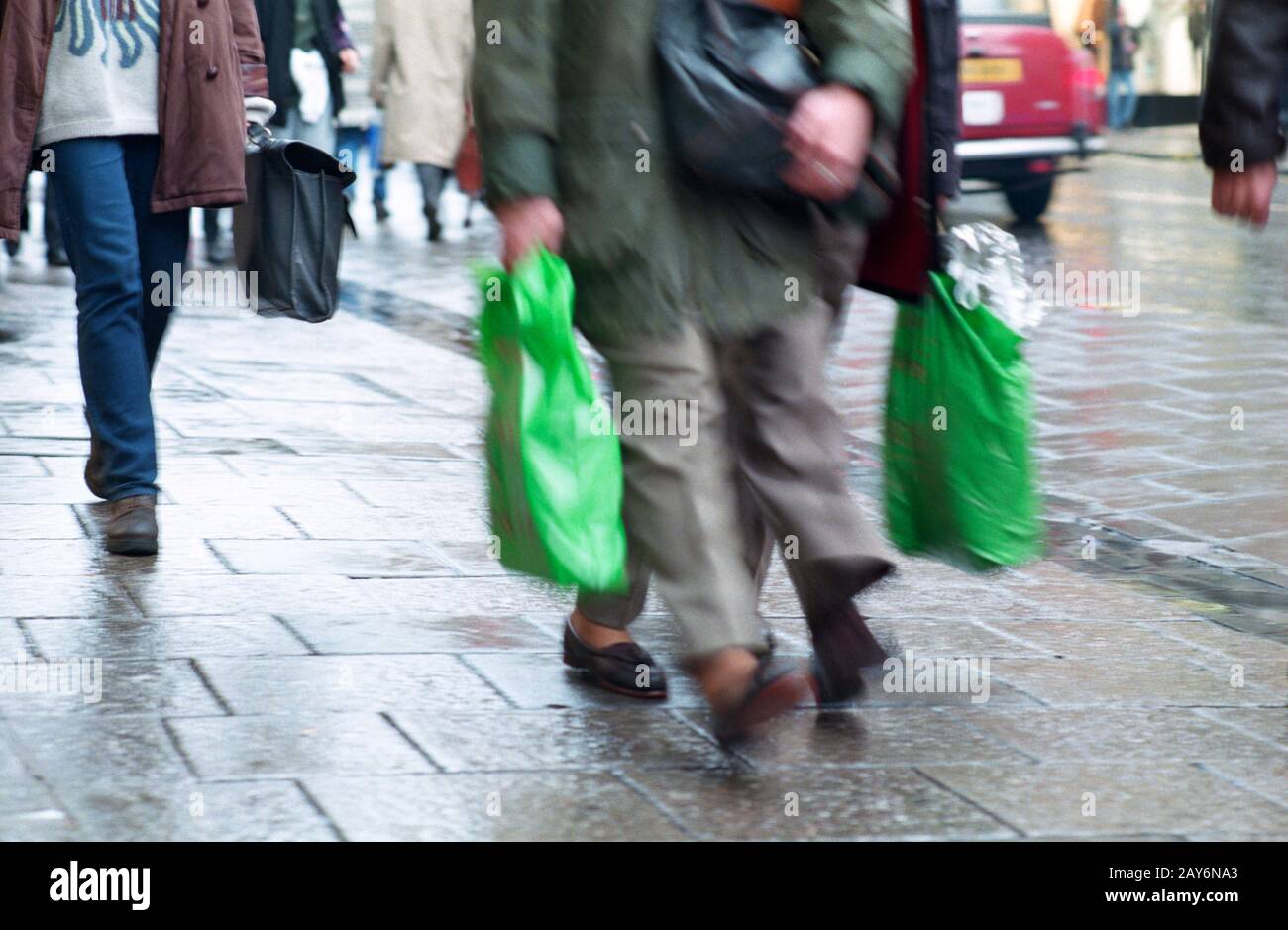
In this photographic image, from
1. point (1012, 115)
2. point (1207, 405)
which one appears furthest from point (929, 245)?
point (1012, 115)

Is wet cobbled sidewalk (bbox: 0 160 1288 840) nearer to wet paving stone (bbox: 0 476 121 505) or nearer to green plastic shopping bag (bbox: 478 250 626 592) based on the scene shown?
wet paving stone (bbox: 0 476 121 505)

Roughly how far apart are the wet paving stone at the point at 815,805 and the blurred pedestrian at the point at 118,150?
77.1 inches

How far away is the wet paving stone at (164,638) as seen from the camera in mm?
3996

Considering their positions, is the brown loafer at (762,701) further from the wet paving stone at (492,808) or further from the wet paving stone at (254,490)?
the wet paving stone at (254,490)

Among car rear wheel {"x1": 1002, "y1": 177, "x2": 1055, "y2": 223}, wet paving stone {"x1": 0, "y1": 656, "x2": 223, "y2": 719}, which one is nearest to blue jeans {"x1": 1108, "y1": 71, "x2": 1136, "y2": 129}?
car rear wheel {"x1": 1002, "y1": 177, "x2": 1055, "y2": 223}

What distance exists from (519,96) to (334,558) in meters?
1.81

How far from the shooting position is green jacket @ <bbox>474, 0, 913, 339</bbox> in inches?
132

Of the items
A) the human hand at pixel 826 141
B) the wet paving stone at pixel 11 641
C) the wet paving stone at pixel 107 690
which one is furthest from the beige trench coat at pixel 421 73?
the human hand at pixel 826 141

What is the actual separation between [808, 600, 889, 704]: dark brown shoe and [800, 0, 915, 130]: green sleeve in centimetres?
87

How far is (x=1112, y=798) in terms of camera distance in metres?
3.32

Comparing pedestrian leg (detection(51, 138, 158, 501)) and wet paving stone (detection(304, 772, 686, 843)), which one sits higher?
pedestrian leg (detection(51, 138, 158, 501))

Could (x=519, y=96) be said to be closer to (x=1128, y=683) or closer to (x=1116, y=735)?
(x=1116, y=735)
